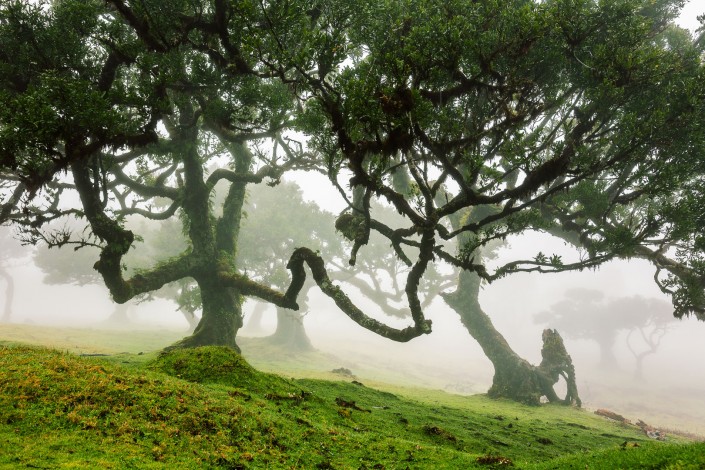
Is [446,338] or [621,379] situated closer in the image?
[621,379]

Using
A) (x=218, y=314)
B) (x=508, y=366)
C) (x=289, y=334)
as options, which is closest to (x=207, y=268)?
(x=218, y=314)

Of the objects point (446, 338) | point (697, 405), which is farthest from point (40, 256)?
point (446, 338)

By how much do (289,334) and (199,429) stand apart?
1536 inches

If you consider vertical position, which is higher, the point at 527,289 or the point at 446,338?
the point at 527,289

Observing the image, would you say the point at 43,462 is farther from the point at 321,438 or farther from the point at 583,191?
the point at 583,191

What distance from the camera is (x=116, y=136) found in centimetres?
977

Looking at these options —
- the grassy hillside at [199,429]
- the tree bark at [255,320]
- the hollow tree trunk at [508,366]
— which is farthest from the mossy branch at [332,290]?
the tree bark at [255,320]

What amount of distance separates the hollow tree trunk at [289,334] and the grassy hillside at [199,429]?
35514 millimetres

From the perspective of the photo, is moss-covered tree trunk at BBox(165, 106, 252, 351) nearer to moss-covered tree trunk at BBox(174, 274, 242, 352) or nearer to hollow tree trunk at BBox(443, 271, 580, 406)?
moss-covered tree trunk at BBox(174, 274, 242, 352)

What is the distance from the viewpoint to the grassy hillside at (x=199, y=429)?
3727 mm

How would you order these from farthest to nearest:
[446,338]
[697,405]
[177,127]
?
[446,338], [697,405], [177,127]

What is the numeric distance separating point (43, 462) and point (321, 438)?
307cm

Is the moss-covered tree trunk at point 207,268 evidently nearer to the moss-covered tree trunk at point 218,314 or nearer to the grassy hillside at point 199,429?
the moss-covered tree trunk at point 218,314

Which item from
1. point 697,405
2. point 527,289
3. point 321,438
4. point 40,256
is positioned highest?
point 527,289
